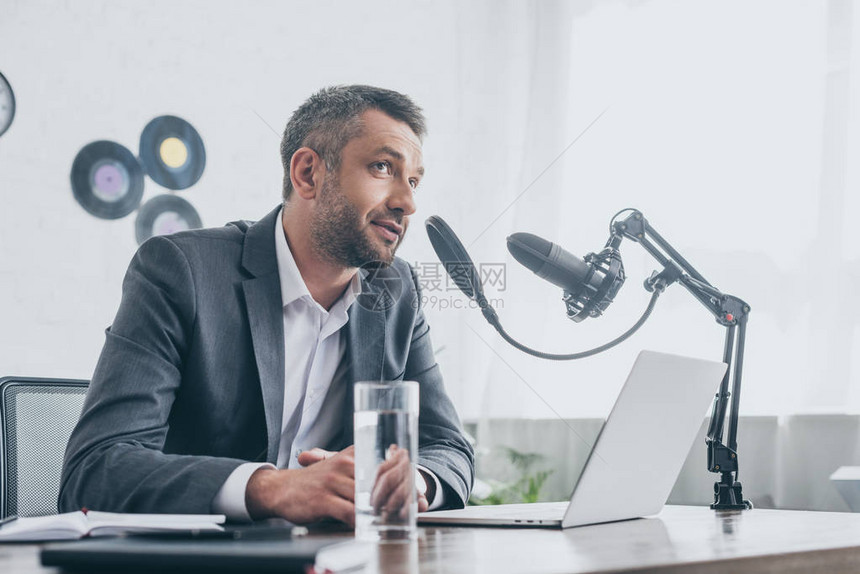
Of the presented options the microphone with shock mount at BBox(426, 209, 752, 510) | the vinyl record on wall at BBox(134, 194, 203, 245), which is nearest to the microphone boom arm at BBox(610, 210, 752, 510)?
the microphone with shock mount at BBox(426, 209, 752, 510)

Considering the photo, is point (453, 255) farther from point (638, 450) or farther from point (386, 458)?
point (386, 458)

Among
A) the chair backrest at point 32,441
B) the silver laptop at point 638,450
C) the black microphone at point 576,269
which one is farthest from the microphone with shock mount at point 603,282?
the chair backrest at point 32,441

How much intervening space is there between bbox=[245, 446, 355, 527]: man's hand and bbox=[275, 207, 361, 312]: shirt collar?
504 mm

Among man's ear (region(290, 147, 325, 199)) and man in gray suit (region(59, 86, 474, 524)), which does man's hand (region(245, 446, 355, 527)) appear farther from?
man's ear (region(290, 147, 325, 199))

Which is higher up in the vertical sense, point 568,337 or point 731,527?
point 568,337

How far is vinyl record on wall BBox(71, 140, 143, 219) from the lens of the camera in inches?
105

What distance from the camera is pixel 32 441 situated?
4.46 feet

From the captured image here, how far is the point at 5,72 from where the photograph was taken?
100 inches

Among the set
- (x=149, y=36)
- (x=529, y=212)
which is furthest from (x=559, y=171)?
(x=149, y=36)

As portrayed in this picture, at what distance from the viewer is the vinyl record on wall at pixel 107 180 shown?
8.79 ft

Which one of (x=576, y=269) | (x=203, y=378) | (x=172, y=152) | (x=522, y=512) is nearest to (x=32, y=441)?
(x=203, y=378)

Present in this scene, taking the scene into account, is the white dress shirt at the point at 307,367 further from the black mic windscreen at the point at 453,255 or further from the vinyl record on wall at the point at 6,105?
the vinyl record on wall at the point at 6,105

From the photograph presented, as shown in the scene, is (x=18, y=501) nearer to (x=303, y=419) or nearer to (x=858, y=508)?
(x=303, y=419)

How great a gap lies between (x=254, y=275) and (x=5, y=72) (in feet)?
5.24
